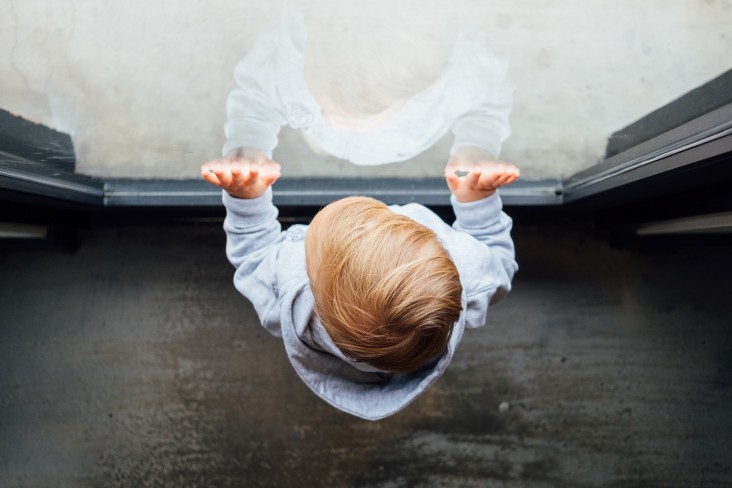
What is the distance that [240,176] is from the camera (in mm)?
748

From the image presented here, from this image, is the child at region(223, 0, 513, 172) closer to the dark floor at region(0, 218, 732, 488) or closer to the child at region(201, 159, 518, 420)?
the child at region(201, 159, 518, 420)

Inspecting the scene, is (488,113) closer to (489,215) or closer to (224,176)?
(489,215)

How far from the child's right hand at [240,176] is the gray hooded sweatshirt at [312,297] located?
0.5 inches

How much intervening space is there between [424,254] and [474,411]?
877 mm

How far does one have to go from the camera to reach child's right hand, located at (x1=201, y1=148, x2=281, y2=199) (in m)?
0.75

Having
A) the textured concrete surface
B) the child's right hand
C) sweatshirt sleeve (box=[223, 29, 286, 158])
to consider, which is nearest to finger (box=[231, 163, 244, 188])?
the child's right hand

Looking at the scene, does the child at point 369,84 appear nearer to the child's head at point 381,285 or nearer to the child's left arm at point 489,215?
the child's left arm at point 489,215

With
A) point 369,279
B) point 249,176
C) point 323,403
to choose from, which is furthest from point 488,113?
point 323,403

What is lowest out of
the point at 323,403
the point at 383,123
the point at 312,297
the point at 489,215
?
the point at 323,403

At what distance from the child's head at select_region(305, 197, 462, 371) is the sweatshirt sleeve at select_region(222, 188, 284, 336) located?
0.16 meters

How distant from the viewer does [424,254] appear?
55cm

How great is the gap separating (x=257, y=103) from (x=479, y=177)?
0.45 m

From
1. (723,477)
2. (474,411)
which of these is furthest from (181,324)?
(723,477)

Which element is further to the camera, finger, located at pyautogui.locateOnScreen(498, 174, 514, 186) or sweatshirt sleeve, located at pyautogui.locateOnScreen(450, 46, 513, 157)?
sweatshirt sleeve, located at pyautogui.locateOnScreen(450, 46, 513, 157)
